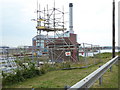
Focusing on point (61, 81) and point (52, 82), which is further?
point (61, 81)

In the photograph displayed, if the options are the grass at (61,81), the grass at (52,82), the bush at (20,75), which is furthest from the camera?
Answer: the bush at (20,75)

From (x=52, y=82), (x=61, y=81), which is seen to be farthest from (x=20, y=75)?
(x=61, y=81)

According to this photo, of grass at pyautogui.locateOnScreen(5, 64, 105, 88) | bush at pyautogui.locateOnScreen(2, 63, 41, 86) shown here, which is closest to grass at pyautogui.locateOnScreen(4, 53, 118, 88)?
grass at pyautogui.locateOnScreen(5, 64, 105, 88)

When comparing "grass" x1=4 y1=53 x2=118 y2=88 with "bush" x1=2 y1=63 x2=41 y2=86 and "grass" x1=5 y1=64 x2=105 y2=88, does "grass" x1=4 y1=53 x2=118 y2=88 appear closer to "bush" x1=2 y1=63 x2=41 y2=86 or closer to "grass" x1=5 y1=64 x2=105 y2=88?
"grass" x1=5 y1=64 x2=105 y2=88

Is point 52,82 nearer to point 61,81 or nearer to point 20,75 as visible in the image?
point 61,81

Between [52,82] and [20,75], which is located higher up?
[20,75]

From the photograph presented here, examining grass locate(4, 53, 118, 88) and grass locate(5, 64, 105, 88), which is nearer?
grass locate(4, 53, 118, 88)

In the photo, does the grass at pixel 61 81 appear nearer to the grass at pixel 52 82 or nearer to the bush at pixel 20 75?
the grass at pixel 52 82

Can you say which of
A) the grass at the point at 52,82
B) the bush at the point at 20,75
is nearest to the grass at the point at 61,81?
the grass at the point at 52,82

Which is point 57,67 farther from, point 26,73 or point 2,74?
point 2,74

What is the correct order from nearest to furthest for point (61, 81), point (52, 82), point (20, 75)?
point (52, 82) → point (61, 81) → point (20, 75)

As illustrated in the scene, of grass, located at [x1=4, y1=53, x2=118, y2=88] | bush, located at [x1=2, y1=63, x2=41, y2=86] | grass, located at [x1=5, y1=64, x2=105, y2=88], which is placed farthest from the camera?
bush, located at [x1=2, y1=63, x2=41, y2=86]

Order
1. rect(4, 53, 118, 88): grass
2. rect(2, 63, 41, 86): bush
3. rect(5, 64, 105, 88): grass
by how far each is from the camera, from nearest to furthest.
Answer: rect(4, 53, 118, 88): grass → rect(5, 64, 105, 88): grass → rect(2, 63, 41, 86): bush

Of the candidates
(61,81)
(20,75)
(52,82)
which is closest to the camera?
(52,82)
